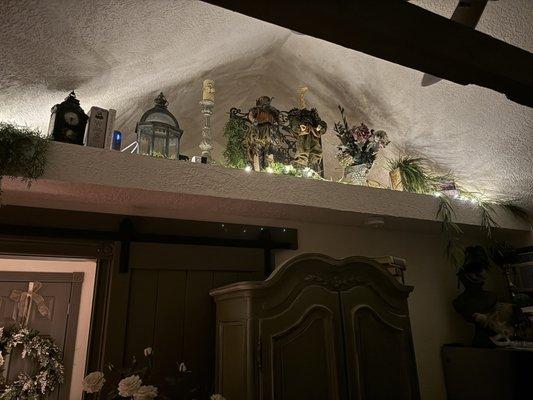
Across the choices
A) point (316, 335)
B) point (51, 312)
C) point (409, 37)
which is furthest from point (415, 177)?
point (51, 312)

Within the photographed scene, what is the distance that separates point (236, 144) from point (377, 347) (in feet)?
4.52

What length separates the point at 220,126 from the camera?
9.00ft

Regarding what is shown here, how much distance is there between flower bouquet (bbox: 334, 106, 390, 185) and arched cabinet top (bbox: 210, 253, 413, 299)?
650 millimetres

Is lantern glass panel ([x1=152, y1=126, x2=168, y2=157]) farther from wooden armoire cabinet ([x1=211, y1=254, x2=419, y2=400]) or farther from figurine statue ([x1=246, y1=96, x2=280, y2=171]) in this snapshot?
wooden armoire cabinet ([x1=211, y1=254, x2=419, y2=400])

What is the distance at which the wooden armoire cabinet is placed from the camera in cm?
171

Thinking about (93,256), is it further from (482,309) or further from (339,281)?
(482,309)

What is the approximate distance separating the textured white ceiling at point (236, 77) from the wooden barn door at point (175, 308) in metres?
0.76

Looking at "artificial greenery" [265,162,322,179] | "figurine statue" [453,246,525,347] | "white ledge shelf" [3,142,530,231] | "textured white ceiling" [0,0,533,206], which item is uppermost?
"textured white ceiling" [0,0,533,206]

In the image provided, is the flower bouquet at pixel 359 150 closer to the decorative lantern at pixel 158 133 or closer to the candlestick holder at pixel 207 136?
the candlestick holder at pixel 207 136

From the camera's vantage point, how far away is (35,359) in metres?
3.16

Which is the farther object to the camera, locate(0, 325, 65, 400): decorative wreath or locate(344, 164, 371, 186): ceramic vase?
locate(0, 325, 65, 400): decorative wreath

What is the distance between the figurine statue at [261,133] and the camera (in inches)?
89.7

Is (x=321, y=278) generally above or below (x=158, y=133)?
below

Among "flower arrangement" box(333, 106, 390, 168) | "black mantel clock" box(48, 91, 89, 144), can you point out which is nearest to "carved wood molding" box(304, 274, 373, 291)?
"flower arrangement" box(333, 106, 390, 168)
